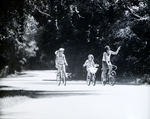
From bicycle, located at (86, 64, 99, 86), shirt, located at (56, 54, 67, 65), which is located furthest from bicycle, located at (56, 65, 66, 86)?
bicycle, located at (86, 64, 99, 86)

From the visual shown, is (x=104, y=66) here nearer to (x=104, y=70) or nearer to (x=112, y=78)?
(x=104, y=70)

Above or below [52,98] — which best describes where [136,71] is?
above

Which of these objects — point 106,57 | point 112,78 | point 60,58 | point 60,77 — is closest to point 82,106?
point 60,58

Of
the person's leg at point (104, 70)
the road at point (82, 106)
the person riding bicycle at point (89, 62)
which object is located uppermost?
the person riding bicycle at point (89, 62)

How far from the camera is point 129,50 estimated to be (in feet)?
38.1

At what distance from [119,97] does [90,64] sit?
2.61 m

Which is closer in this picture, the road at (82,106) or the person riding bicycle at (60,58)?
the road at (82,106)

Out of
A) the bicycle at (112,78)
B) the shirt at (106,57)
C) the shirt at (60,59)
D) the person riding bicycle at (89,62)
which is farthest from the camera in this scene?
the bicycle at (112,78)

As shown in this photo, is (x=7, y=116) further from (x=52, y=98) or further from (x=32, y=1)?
(x=32, y=1)

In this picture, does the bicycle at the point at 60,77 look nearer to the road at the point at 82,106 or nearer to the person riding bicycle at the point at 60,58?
the person riding bicycle at the point at 60,58

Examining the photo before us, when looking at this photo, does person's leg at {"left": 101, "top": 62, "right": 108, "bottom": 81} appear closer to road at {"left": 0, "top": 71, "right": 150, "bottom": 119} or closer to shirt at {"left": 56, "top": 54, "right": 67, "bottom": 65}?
shirt at {"left": 56, "top": 54, "right": 67, "bottom": 65}

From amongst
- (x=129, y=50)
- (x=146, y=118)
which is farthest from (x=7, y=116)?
(x=129, y=50)

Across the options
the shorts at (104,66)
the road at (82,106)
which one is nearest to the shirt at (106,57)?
the shorts at (104,66)

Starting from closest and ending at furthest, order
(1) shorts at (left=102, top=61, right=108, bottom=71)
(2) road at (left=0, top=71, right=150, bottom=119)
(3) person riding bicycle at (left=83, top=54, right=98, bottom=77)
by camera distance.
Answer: (2) road at (left=0, top=71, right=150, bottom=119)
(3) person riding bicycle at (left=83, top=54, right=98, bottom=77)
(1) shorts at (left=102, top=61, right=108, bottom=71)
